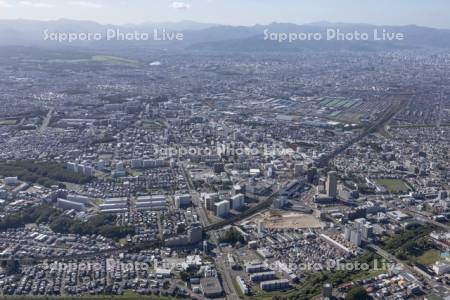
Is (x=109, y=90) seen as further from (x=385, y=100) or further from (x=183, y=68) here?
(x=385, y=100)

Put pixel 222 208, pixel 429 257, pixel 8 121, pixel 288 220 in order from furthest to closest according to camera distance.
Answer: pixel 8 121 → pixel 222 208 → pixel 288 220 → pixel 429 257

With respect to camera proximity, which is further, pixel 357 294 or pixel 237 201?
pixel 237 201

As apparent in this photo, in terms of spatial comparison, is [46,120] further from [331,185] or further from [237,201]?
[331,185]

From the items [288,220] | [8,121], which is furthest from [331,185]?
[8,121]

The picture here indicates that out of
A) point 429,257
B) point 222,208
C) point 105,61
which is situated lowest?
point 429,257

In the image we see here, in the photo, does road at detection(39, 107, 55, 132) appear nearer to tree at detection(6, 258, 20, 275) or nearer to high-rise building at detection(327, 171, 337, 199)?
tree at detection(6, 258, 20, 275)

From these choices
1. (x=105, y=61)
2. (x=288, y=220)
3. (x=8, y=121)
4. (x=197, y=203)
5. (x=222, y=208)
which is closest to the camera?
(x=288, y=220)

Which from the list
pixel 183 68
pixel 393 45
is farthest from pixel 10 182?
pixel 393 45

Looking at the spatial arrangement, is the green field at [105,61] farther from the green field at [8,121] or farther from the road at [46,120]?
the green field at [8,121]
